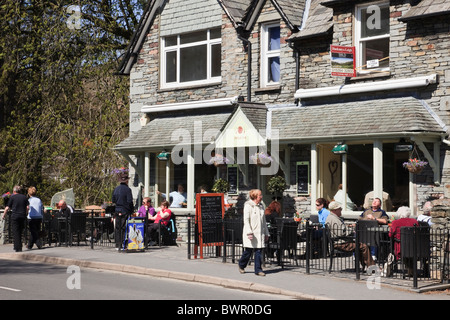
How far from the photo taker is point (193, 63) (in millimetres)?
25047

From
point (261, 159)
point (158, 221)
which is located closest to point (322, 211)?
point (261, 159)

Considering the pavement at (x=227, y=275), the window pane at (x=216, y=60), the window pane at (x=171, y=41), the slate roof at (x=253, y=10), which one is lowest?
the pavement at (x=227, y=275)

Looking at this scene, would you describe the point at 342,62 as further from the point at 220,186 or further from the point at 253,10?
the point at 220,186

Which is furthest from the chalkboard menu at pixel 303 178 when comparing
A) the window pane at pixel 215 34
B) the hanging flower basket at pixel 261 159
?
the window pane at pixel 215 34

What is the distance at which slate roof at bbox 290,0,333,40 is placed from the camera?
21109 mm

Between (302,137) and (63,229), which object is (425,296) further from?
(63,229)

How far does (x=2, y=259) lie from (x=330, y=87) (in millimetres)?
9715

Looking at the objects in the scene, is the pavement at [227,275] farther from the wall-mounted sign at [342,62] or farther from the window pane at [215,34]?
the window pane at [215,34]

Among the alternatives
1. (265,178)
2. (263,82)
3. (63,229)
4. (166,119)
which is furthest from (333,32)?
(63,229)

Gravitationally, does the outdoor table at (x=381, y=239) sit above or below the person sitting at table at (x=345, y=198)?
below

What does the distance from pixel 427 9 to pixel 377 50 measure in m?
1.88

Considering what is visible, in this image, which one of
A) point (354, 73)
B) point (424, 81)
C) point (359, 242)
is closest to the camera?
point (359, 242)

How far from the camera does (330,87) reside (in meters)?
20.9

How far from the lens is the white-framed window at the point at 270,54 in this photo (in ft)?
75.0
